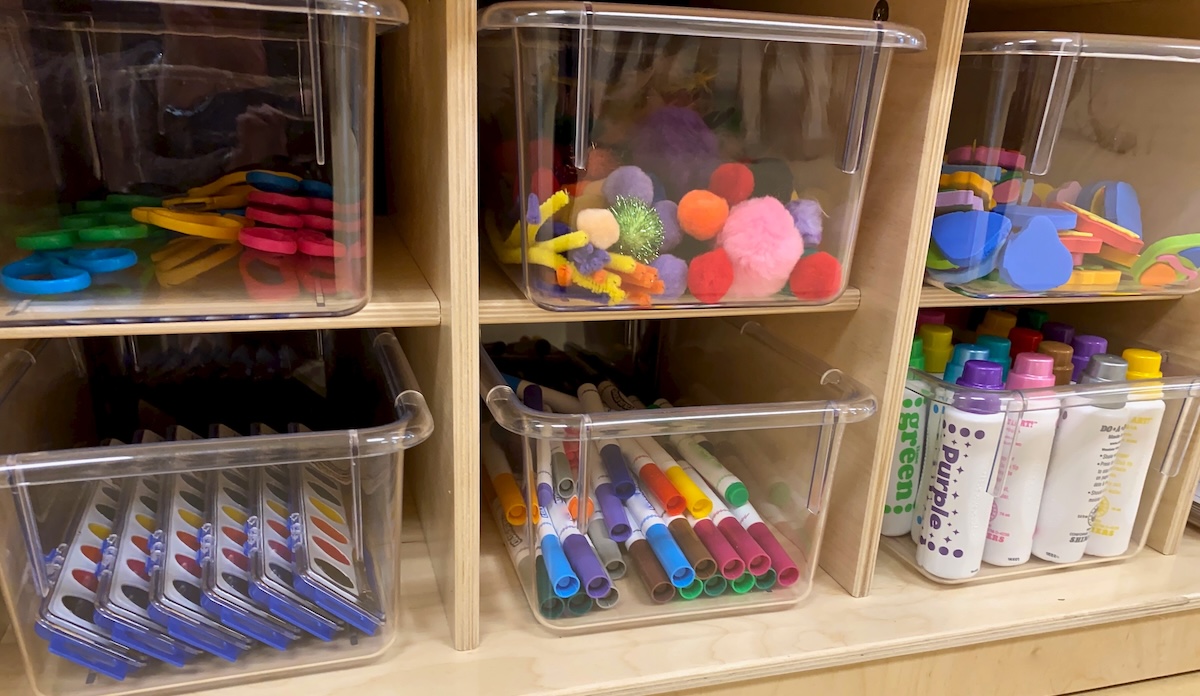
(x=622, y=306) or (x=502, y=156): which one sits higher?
(x=502, y=156)

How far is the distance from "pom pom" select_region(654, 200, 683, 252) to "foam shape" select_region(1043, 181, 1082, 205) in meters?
0.36

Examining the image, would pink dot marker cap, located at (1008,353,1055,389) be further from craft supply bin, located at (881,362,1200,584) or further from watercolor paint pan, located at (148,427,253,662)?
watercolor paint pan, located at (148,427,253,662)

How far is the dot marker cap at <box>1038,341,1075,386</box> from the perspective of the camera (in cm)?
85

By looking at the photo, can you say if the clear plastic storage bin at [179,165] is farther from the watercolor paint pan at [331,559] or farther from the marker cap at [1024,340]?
the marker cap at [1024,340]

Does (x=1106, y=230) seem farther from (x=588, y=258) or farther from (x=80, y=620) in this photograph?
(x=80, y=620)

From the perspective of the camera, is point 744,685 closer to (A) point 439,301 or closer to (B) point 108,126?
(A) point 439,301

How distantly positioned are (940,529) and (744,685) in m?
0.26

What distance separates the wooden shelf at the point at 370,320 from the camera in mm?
566

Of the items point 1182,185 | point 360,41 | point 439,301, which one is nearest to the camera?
point 360,41

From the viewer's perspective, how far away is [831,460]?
75 centimetres

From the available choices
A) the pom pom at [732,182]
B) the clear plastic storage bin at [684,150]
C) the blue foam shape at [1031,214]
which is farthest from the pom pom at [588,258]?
the blue foam shape at [1031,214]

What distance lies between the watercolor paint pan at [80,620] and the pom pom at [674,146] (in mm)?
544

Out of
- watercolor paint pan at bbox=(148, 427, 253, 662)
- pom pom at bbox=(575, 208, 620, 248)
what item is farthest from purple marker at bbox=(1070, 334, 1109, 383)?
watercolor paint pan at bbox=(148, 427, 253, 662)

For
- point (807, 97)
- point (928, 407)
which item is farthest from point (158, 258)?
point (928, 407)
